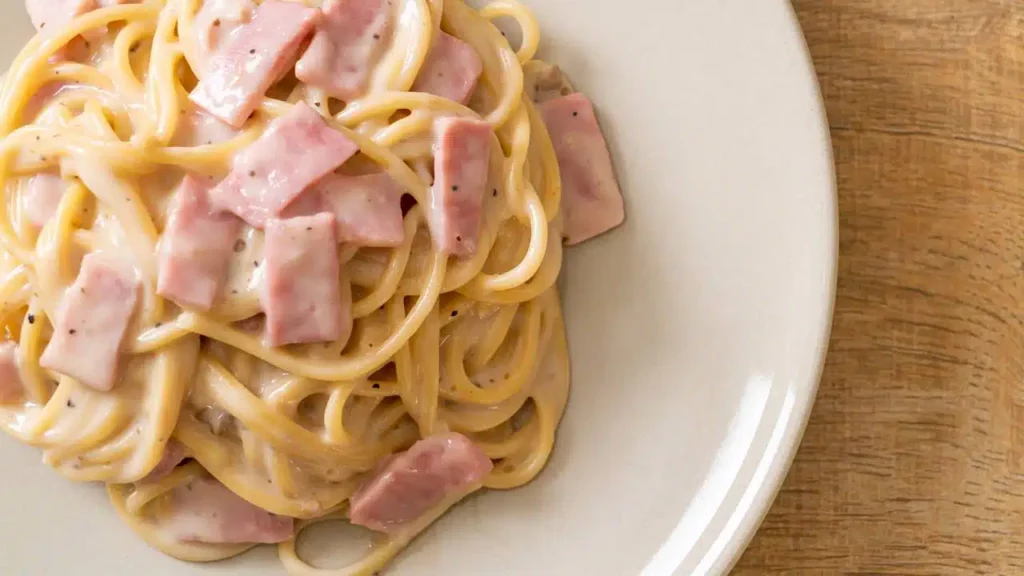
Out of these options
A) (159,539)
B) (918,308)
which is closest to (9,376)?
(159,539)

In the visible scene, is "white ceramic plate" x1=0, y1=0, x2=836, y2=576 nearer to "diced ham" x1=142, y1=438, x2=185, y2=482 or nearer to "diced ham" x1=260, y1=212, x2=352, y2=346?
"diced ham" x1=142, y1=438, x2=185, y2=482

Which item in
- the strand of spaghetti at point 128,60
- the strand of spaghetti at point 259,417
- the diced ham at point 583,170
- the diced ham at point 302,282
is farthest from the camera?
the diced ham at point 583,170

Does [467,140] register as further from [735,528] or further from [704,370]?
A: [735,528]

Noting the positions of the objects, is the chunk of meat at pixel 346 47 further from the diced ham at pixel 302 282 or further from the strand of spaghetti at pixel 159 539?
the strand of spaghetti at pixel 159 539

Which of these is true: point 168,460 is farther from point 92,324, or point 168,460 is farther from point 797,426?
point 797,426

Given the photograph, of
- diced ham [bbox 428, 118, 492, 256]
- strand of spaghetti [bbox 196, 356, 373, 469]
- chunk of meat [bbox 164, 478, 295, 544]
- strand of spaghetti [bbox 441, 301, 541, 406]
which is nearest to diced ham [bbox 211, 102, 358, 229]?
diced ham [bbox 428, 118, 492, 256]

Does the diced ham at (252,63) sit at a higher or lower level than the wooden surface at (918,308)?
lower

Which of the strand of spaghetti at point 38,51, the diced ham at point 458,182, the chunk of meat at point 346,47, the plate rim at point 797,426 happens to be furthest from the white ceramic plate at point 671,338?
the chunk of meat at point 346,47
